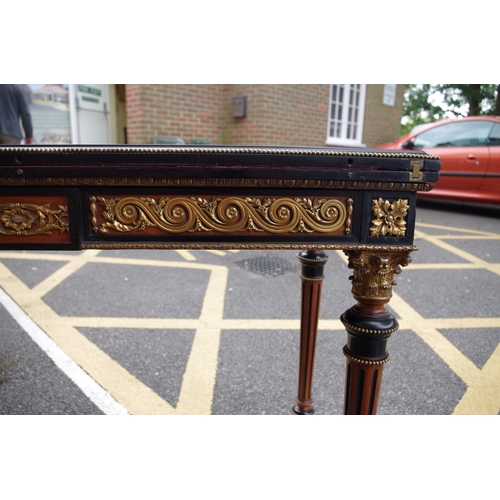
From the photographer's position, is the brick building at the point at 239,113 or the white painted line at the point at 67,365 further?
the brick building at the point at 239,113

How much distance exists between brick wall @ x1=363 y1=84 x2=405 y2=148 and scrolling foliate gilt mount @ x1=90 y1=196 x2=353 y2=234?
28.7 feet

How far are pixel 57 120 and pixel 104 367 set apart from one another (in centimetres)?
619

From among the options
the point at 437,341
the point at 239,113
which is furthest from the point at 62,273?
the point at 239,113

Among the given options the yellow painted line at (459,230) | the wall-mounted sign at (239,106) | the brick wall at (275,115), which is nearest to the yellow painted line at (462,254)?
the yellow painted line at (459,230)

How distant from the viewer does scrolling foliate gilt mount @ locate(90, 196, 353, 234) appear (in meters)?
0.94

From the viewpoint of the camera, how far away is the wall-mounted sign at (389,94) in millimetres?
9465

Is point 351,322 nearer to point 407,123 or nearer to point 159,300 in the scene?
point 159,300

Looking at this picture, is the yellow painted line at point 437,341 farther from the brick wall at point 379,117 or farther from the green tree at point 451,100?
the green tree at point 451,100

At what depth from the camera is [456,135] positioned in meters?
6.41

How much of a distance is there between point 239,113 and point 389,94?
15.1 ft

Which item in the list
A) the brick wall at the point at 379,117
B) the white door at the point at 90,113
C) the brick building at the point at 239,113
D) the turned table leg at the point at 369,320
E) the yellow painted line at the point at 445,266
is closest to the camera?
the turned table leg at the point at 369,320

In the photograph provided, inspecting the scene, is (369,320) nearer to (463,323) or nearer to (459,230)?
(463,323)

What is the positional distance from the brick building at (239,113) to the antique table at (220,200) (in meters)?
5.36

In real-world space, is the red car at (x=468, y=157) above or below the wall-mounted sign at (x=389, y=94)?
below
